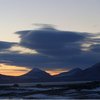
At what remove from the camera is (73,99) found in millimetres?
81812

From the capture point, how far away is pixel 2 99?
278ft

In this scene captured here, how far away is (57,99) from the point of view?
83.5m

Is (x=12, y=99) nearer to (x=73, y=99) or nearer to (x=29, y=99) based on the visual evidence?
(x=29, y=99)

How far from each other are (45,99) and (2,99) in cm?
725

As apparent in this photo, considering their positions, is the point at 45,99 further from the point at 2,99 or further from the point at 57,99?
the point at 2,99

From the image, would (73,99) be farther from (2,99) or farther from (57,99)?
(2,99)

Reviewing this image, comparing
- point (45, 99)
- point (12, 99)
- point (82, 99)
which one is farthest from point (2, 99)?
point (82, 99)

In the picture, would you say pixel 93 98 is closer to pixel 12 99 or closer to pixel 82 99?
pixel 82 99

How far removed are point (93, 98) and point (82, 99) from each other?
3.90 metres

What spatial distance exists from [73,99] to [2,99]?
12118 mm

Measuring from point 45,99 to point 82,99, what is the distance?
21.4ft

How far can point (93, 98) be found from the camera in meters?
84.6

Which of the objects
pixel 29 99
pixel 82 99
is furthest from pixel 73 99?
pixel 29 99

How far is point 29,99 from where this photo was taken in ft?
278
